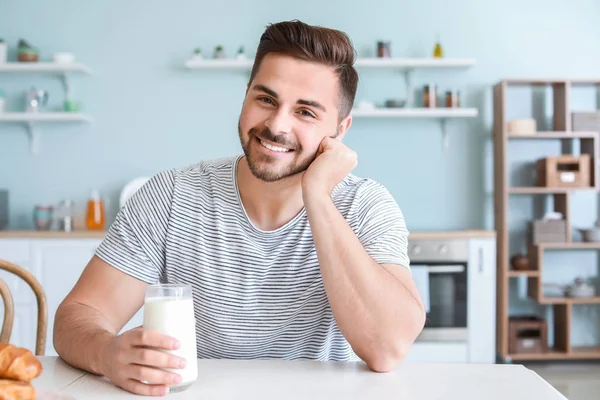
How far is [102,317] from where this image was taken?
4.22ft

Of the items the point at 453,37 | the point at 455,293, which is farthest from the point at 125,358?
the point at 453,37

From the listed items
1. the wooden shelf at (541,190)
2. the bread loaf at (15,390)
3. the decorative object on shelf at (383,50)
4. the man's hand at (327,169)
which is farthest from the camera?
the decorative object on shelf at (383,50)

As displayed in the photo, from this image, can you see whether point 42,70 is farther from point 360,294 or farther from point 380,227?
point 360,294

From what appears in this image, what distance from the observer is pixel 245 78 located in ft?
13.7

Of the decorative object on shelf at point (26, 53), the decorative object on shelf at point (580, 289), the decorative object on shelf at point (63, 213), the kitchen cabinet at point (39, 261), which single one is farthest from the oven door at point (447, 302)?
the decorative object on shelf at point (26, 53)

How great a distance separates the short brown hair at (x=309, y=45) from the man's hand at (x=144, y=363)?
0.70 meters

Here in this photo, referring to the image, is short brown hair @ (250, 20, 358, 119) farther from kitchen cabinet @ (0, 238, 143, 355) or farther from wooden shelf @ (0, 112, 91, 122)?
wooden shelf @ (0, 112, 91, 122)

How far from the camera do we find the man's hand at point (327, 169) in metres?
1.31

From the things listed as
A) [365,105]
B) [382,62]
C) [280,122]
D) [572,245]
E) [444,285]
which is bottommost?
[444,285]

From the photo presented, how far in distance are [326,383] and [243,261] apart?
1.44ft

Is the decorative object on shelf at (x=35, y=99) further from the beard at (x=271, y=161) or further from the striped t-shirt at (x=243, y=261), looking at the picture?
the beard at (x=271, y=161)

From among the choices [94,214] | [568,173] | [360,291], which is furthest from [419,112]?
[360,291]

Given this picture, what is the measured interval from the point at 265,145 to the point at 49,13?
3.33 metres

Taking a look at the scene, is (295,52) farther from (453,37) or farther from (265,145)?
(453,37)
